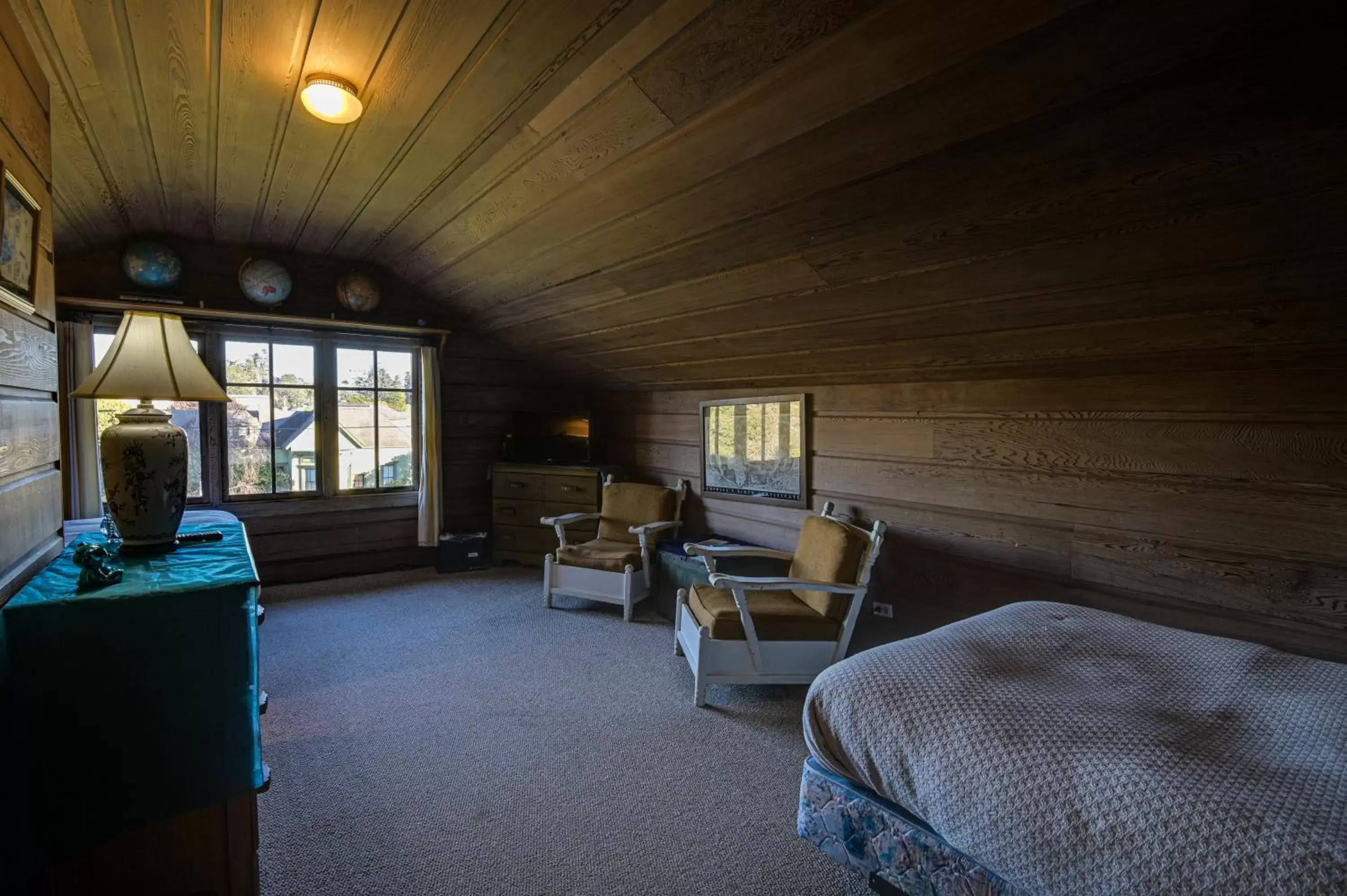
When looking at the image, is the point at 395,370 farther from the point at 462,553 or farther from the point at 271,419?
the point at 462,553

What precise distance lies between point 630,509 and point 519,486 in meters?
1.11

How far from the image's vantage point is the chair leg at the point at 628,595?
147 inches

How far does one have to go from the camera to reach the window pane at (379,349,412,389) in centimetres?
471

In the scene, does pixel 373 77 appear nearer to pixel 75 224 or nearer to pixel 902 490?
pixel 75 224

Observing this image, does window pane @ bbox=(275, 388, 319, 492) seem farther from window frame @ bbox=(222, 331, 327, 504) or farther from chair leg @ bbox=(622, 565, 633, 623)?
chair leg @ bbox=(622, 565, 633, 623)

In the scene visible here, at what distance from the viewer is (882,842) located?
1.46 meters

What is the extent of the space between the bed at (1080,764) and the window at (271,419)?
4.22 m

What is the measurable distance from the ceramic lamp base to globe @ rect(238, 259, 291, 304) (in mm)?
2690

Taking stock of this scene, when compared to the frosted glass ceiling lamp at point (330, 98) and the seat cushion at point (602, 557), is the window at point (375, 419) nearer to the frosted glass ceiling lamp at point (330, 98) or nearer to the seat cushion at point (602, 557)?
the seat cushion at point (602, 557)

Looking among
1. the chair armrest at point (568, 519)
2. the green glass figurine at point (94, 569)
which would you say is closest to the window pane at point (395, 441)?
the chair armrest at point (568, 519)

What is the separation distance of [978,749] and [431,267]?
4124mm

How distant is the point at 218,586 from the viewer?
138 centimetres

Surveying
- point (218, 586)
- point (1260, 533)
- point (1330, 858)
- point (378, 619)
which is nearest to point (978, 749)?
point (1330, 858)

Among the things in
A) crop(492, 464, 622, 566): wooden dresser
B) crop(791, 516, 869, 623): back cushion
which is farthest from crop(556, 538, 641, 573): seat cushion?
crop(791, 516, 869, 623): back cushion
